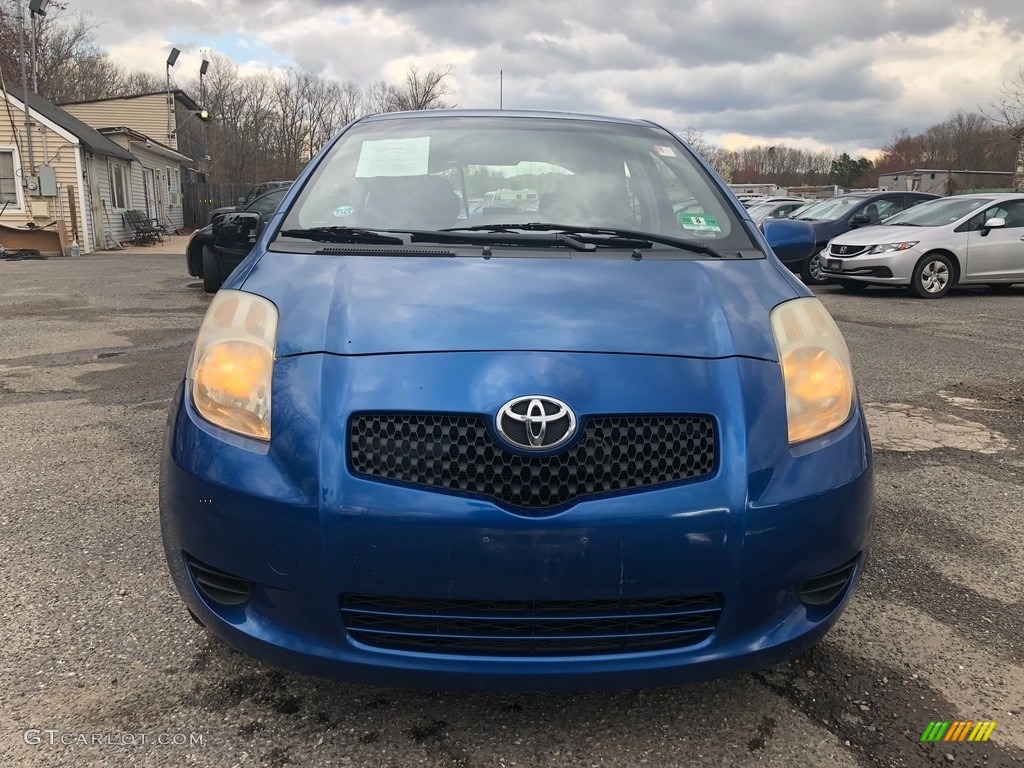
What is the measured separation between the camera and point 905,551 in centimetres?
300

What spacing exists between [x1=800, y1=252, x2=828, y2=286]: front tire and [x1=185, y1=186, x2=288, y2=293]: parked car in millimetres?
8158

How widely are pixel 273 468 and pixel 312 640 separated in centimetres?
39

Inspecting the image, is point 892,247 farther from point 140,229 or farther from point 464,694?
point 140,229

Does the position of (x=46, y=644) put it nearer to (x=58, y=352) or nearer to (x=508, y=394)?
(x=508, y=394)

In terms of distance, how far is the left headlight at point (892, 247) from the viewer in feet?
35.9

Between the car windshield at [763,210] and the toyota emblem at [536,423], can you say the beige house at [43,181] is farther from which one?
the toyota emblem at [536,423]

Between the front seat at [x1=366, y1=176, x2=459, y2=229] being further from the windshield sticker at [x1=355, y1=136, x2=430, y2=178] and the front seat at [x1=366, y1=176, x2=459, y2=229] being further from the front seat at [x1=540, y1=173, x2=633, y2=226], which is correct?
the front seat at [x1=540, y1=173, x2=633, y2=226]

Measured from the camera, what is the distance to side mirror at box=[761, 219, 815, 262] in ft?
10.4

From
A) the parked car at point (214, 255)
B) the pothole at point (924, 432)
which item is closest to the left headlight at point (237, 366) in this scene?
the pothole at point (924, 432)

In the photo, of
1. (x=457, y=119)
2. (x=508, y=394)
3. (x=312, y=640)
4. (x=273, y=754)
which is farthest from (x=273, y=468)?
(x=457, y=119)

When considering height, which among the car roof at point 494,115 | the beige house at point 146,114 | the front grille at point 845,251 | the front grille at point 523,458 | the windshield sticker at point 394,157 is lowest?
→ the front grille at point 845,251

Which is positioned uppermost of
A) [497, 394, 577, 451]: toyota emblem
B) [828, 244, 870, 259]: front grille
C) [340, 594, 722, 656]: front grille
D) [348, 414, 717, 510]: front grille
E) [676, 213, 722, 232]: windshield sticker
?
[676, 213, 722, 232]: windshield sticker

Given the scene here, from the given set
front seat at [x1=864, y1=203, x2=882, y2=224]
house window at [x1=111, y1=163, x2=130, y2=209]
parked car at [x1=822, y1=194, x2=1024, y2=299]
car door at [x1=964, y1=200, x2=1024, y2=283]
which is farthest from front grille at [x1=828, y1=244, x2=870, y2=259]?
house window at [x1=111, y1=163, x2=130, y2=209]

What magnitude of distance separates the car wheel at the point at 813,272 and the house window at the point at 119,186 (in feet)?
62.6
